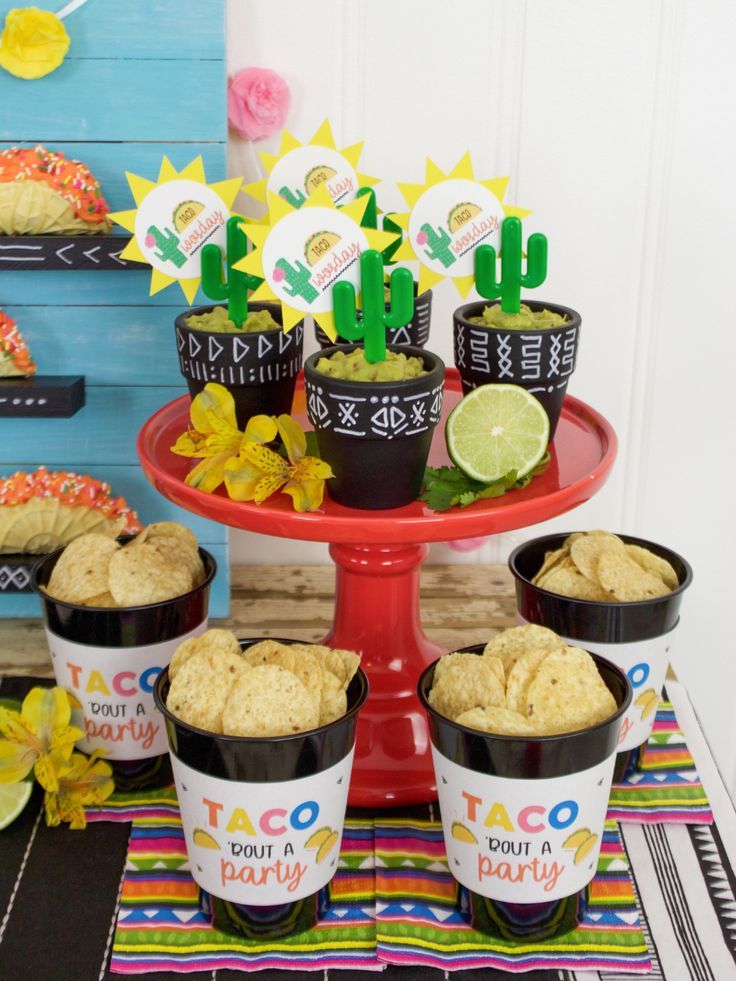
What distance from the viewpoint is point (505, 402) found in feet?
3.27

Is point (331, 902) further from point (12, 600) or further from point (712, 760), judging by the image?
point (12, 600)

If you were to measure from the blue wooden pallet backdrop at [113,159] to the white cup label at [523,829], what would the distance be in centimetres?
69

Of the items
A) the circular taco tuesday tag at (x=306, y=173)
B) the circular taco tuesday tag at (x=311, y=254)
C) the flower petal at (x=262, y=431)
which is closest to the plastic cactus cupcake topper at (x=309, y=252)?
the circular taco tuesday tag at (x=311, y=254)

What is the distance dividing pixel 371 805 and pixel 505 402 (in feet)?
1.30

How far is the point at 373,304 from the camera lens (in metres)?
0.92

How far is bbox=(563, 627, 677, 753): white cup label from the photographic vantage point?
0.99 m

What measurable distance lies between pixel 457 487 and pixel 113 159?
0.62 m

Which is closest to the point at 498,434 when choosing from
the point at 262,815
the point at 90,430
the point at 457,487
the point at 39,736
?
the point at 457,487

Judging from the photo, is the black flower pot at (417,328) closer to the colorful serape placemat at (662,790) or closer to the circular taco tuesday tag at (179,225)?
the circular taco tuesday tag at (179,225)

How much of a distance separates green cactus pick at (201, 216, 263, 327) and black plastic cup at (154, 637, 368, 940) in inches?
15.2

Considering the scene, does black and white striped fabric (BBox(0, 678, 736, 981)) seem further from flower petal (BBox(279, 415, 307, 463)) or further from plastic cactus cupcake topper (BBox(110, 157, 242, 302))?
plastic cactus cupcake topper (BBox(110, 157, 242, 302))

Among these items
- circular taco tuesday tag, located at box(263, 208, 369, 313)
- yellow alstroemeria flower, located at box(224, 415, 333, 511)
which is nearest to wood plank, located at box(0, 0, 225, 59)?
circular taco tuesday tag, located at box(263, 208, 369, 313)

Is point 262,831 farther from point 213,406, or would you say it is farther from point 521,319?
point 521,319

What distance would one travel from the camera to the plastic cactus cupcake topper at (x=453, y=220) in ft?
3.62
